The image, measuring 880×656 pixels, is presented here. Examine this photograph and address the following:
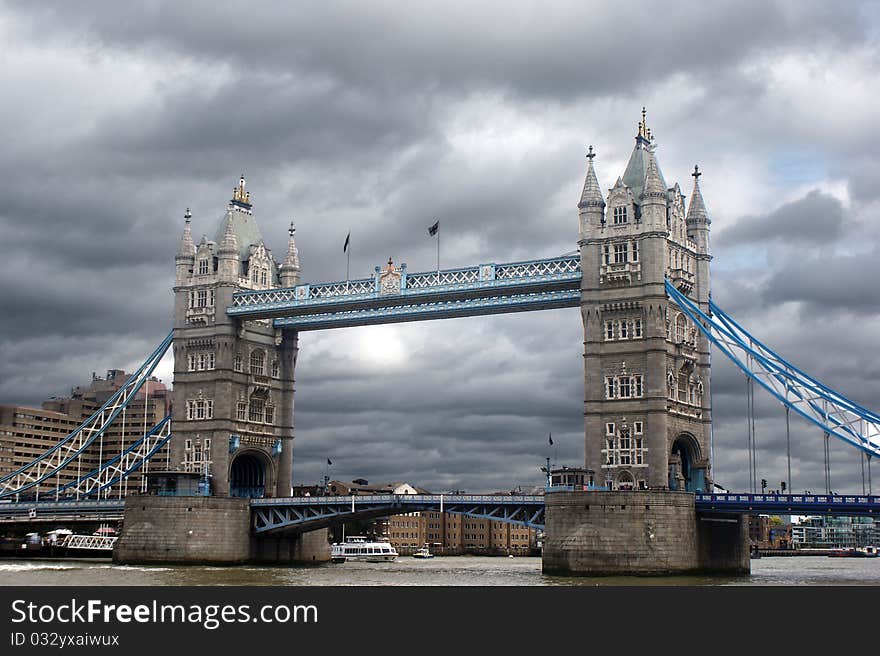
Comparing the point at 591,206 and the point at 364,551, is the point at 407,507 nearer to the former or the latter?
the point at 591,206

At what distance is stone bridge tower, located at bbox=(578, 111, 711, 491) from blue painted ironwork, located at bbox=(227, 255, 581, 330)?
3.57 metres

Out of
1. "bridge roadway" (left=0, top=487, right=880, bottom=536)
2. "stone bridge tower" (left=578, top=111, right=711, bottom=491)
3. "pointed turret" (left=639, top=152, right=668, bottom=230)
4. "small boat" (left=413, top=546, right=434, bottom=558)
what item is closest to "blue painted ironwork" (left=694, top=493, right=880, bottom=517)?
"bridge roadway" (left=0, top=487, right=880, bottom=536)

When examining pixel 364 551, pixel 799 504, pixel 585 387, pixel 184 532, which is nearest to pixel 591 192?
pixel 585 387

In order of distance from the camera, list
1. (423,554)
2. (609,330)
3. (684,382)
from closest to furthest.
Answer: (609,330) < (684,382) < (423,554)

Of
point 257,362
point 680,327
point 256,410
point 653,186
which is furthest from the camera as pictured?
point 257,362

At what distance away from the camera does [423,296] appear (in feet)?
348

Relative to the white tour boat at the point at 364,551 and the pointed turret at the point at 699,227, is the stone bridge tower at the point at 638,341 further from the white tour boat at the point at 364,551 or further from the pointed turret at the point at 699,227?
the white tour boat at the point at 364,551

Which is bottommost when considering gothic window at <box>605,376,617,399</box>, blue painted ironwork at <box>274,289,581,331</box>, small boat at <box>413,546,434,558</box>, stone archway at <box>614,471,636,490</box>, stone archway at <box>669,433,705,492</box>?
small boat at <box>413,546,434,558</box>

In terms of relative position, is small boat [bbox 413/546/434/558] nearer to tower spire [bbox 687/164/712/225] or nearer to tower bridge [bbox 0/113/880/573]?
tower bridge [bbox 0/113/880/573]

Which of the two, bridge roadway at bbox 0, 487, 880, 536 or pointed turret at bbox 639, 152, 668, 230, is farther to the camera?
pointed turret at bbox 639, 152, 668, 230

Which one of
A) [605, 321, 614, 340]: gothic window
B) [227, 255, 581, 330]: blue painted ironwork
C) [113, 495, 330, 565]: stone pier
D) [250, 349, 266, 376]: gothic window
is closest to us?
[605, 321, 614, 340]: gothic window

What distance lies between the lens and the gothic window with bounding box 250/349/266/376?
118 meters

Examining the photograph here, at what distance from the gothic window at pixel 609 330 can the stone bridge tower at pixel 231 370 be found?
1446 inches

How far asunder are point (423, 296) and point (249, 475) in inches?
1104
